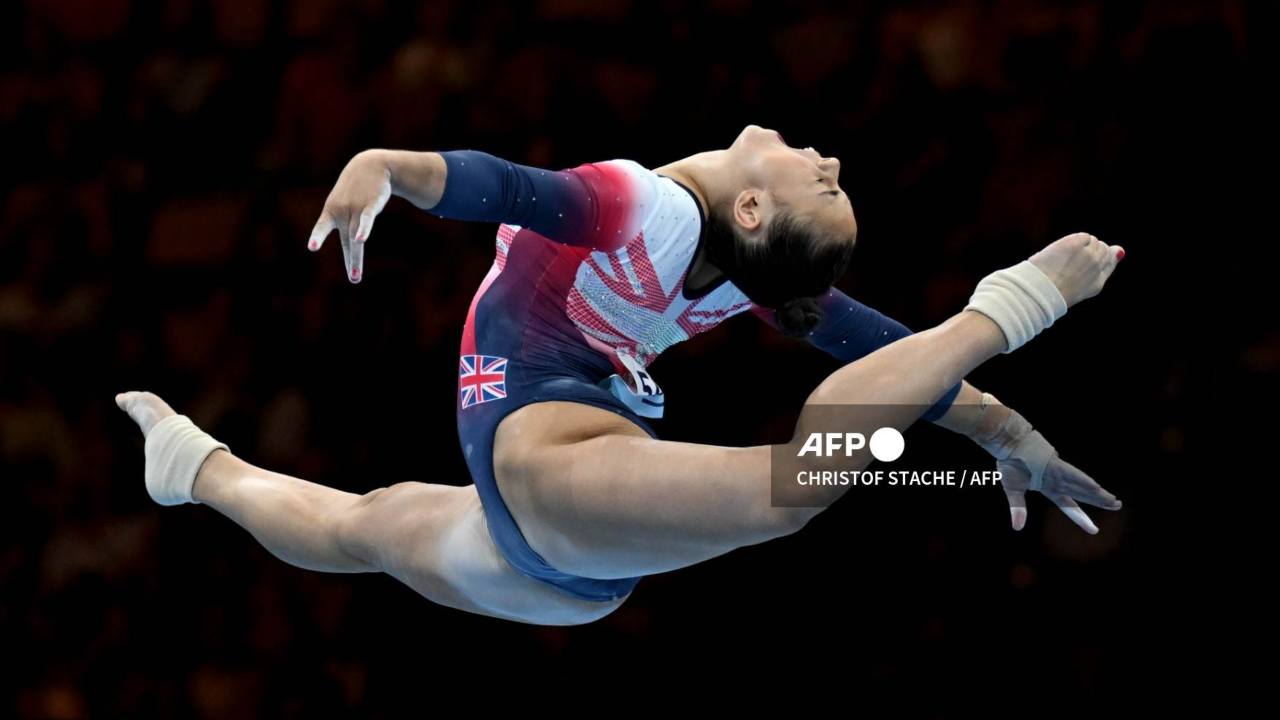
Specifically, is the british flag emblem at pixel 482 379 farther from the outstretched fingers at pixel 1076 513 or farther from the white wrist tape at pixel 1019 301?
the outstretched fingers at pixel 1076 513

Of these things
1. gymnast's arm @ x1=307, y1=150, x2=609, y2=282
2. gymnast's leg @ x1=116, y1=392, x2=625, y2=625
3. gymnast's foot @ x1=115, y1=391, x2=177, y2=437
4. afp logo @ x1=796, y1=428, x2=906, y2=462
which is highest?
gymnast's arm @ x1=307, y1=150, x2=609, y2=282

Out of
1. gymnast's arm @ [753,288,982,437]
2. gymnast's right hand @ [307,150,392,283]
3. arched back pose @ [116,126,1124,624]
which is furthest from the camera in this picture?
gymnast's arm @ [753,288,982,437]

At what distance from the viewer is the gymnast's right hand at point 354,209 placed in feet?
4.76

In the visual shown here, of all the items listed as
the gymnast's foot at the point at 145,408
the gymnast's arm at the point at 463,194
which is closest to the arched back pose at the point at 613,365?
the gymnast's arm at the point at 463,194

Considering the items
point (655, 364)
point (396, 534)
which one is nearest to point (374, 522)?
point (396, 534)

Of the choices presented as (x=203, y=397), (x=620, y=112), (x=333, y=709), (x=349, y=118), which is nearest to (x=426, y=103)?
(x=349, y=118)

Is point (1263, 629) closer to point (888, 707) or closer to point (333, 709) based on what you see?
point (888, 707)

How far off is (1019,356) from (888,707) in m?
0.61

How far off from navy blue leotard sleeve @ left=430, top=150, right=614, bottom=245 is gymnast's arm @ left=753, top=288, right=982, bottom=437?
1.17 feet

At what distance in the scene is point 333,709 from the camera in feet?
8.44

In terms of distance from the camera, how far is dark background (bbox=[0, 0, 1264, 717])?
2381mm

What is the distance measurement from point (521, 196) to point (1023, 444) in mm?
803

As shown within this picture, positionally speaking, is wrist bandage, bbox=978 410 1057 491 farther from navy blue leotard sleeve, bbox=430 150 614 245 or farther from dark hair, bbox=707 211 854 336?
navy blue leotard sleeve, bbox=430 150 614 245
